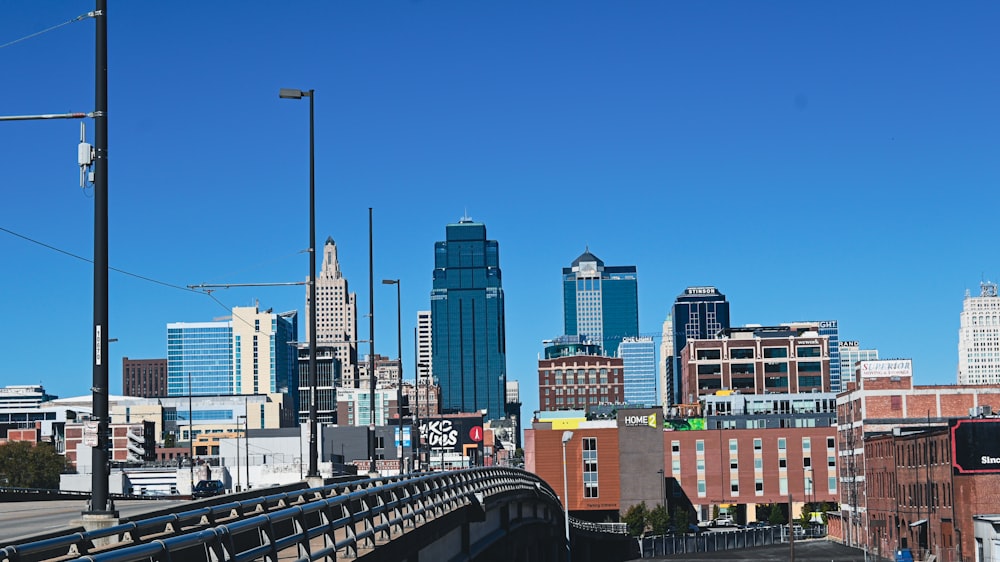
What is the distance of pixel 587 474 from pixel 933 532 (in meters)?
69.2

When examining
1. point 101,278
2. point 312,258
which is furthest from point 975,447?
point 101,278

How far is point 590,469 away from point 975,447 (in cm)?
7590

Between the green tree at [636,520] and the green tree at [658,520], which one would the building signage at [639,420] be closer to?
the green tree at [636,520]

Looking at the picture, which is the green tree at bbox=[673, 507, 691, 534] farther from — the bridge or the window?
the bridge

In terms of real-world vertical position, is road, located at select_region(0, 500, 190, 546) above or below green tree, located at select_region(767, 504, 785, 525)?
above

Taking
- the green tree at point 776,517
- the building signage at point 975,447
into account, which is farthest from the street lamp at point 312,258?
the green tree at point 776,517

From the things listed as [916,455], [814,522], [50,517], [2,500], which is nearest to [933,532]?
[916,455]

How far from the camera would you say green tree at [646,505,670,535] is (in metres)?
158

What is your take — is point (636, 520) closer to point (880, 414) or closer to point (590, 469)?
point (590, 469)

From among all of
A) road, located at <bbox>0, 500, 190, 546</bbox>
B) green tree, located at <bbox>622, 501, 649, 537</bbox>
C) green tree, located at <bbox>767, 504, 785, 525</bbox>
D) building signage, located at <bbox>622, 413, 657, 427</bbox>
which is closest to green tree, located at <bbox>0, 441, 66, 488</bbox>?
green tree, located at <bbox>622, 501, 649, 537</bbox>

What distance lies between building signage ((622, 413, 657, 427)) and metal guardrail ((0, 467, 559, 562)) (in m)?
135

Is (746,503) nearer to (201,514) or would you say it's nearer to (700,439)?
(700,439)

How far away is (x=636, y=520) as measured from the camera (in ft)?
522

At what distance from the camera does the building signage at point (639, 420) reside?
173500 millimetres
